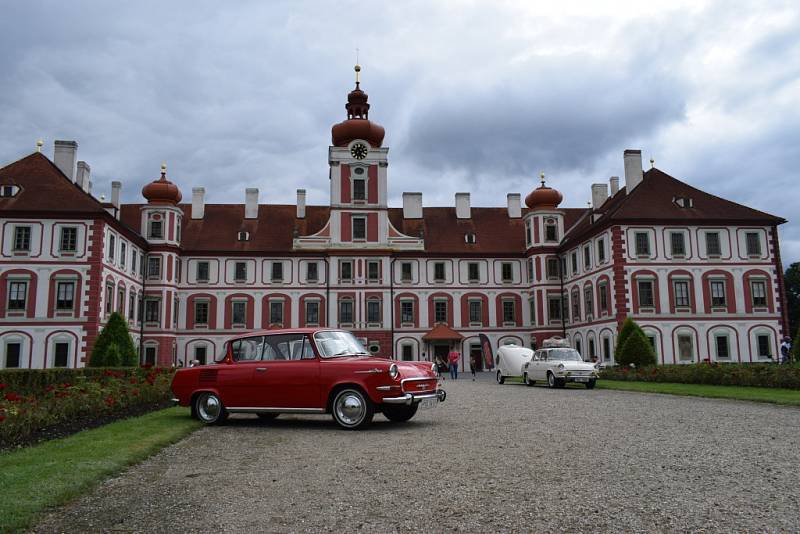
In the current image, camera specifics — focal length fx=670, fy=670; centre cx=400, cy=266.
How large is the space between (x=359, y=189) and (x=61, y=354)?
2269cm

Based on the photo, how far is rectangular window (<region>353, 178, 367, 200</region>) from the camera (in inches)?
1940

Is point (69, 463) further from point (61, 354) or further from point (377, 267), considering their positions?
point (377, 267)

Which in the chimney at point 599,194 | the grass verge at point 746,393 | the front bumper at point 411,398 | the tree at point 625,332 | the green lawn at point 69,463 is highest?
the chimney at point 599,194

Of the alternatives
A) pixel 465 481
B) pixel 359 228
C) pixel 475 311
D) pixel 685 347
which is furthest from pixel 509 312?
pixel 465 481

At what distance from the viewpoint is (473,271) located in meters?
51.1

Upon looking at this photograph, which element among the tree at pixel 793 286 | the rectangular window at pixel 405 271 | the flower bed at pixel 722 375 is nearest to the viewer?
the flower bed at pixel 722 375

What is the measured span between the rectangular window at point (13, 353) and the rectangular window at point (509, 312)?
3195 centimetres

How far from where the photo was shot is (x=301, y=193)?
53188 millimetres

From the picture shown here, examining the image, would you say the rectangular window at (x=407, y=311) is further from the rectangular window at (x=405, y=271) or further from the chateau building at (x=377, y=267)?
the rectangular window at (x=405, y=271)

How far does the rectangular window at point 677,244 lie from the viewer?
130ft

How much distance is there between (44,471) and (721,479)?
7.11 meters

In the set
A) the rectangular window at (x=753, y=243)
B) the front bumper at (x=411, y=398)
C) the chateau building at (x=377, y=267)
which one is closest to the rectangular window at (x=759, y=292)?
the chateau building at (x=377, y=267)

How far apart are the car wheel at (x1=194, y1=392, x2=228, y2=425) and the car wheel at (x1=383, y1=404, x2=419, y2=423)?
3018 millimetres

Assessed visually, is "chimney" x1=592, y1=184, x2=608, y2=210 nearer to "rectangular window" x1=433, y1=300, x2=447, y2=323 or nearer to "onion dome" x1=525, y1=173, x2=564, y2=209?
"onion dome" x1=525, y1=173, x2=564, y2=209
